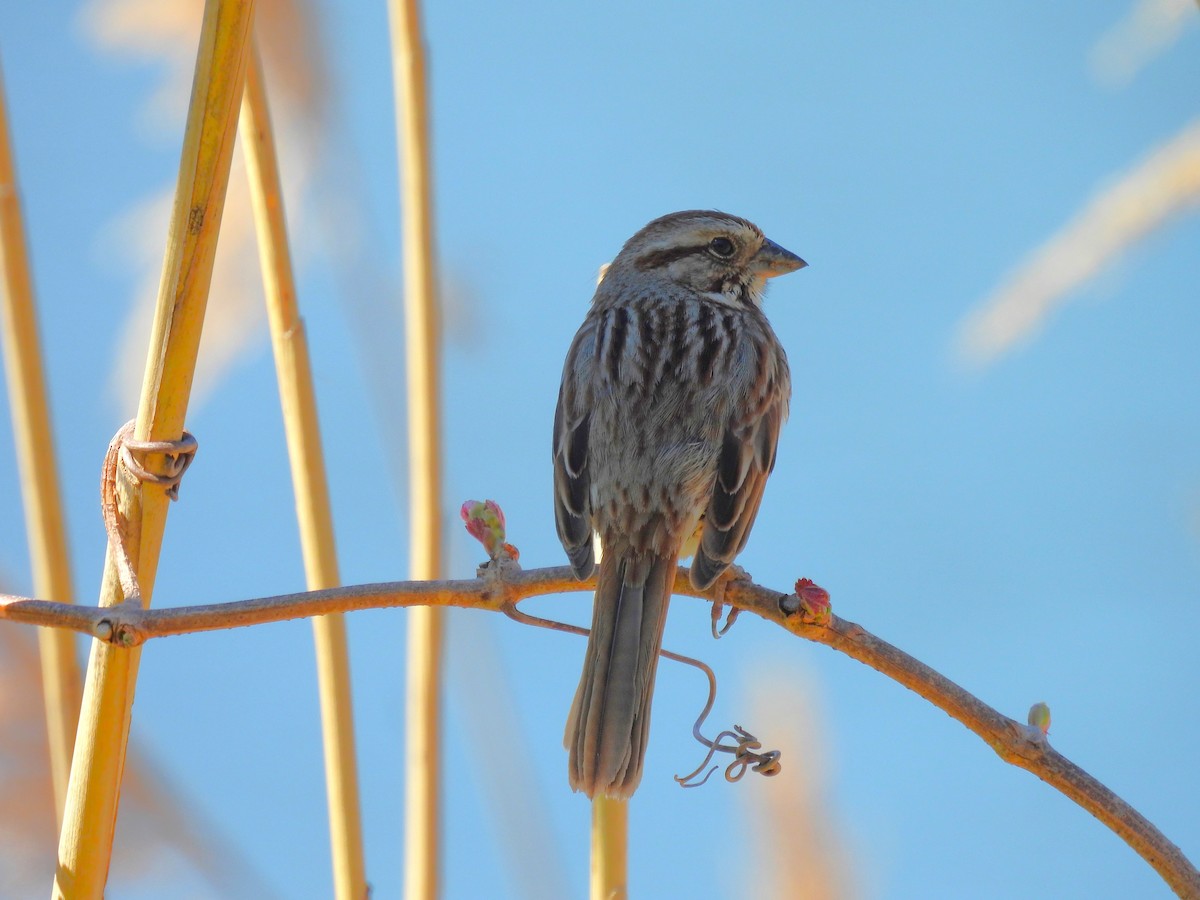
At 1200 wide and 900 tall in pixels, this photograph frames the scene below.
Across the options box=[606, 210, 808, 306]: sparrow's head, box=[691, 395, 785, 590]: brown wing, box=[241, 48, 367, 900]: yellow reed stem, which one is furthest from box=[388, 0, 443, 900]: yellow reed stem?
box=[606, 210, 808, 306]: sparrow's head

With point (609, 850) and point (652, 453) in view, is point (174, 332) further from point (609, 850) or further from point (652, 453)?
point (652, 453)

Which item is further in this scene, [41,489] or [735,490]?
[735,490]

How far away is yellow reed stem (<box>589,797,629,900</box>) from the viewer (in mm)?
2408

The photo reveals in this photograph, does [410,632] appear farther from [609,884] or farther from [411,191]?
[411,191]

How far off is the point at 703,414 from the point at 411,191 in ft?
2.71

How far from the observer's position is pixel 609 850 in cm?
242

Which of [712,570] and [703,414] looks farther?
[703,414]

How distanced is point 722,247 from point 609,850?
72.9 inches

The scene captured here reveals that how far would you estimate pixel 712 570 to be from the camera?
2746mm

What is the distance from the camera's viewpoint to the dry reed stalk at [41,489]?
8.32 ft

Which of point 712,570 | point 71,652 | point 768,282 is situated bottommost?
point 71,652

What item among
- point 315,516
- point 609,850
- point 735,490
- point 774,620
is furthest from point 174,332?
point 735,490

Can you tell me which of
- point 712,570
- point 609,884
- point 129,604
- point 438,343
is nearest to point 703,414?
point 712,570

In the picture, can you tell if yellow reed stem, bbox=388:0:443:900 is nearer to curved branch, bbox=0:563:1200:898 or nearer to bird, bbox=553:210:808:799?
bird, bbox=553:210:808:799
